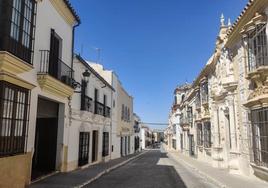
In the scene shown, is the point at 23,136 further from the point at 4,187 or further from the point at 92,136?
the point at 92,136

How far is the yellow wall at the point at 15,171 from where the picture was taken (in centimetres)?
802

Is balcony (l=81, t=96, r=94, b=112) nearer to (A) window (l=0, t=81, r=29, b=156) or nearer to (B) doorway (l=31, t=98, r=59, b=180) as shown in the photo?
(B) doorway (l=31, t=98, r=59, b=180)

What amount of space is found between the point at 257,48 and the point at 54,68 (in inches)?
310

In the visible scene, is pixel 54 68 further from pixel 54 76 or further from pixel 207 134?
pixel 207 134

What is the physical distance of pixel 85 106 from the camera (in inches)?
669

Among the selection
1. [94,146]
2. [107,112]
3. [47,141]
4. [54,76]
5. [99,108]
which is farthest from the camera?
[107,112]

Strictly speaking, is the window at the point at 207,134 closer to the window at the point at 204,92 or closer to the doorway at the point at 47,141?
the window at the point at 204,92

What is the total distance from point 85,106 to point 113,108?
992 cm

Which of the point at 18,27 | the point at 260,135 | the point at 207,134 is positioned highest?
the point at 18,27

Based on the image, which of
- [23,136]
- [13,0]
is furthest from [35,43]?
[23,136]

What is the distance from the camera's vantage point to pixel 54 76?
11.6 m

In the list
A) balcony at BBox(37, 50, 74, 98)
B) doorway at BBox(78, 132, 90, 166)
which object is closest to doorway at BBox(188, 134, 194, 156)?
doorway at BBox(78, 132, 90, 166)

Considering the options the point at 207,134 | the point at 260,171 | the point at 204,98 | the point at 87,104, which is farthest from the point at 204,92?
the point at 260,171

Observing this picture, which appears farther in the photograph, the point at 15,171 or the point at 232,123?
the point at 232,123
